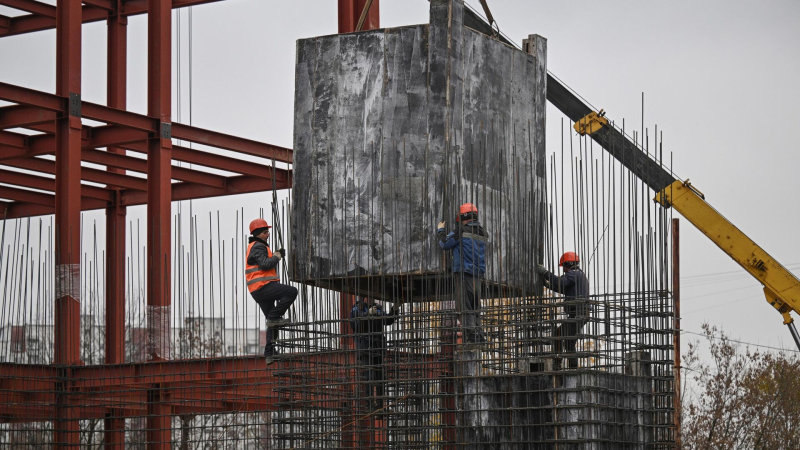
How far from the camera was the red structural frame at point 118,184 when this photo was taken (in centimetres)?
1986

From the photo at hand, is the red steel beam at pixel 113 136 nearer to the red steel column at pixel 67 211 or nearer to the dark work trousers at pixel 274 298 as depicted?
the red steel column at pixel 67 211

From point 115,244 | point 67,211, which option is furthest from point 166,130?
point 67,211

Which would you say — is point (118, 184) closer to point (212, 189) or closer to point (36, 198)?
point (212, 189)

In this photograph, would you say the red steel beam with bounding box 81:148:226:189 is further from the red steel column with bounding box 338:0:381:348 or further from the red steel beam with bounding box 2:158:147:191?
the red steel column with bounding box 338:0:381:348

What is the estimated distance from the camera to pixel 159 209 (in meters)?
22.1

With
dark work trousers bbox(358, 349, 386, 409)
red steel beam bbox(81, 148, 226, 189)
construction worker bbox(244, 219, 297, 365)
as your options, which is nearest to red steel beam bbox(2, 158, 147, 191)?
red steel beam bbox(81, 148, 226, 189)

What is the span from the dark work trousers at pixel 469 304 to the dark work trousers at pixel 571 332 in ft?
3.17

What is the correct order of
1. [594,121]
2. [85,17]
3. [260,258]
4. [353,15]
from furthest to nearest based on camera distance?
[594,121]
[85,17]
[353,15]
[260,258]

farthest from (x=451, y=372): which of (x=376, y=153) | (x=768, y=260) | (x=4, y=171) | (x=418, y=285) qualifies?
(x=768, y=260)

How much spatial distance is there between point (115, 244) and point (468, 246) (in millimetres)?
10008

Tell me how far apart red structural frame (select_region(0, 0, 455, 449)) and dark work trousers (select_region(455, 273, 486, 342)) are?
6.89 feet

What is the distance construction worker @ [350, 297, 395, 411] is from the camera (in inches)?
582

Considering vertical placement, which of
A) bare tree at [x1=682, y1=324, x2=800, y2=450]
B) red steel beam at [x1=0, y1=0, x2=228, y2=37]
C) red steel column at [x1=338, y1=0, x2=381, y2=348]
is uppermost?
red steel beam at [x1=0, y1=0, x2=228, y2=37]

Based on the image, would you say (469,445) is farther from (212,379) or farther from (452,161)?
(212,379)
